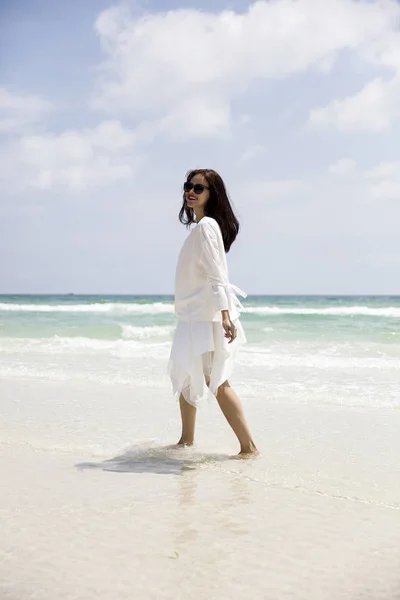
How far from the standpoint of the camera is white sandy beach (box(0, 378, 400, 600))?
2346mm

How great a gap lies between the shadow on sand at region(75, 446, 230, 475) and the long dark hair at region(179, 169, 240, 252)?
1449 mm

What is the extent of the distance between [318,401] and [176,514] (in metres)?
3.55

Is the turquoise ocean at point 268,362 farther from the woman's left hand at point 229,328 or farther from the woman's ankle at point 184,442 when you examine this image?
the woman's left hand at point 229,328

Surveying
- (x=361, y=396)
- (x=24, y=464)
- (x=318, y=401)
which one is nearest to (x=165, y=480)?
(x=24, y=464)

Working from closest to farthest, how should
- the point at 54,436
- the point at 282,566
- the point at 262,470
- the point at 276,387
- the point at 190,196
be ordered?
1. the point at 282,566
2. the point at 262,470
3. the point at 190,196
4. the point at 54,436
5. the point at 276,387

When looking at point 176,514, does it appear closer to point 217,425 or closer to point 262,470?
point 262,470

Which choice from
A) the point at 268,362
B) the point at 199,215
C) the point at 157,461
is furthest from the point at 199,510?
the point at 268,362

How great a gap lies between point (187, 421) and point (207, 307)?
89 centimetres

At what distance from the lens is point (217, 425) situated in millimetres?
5414

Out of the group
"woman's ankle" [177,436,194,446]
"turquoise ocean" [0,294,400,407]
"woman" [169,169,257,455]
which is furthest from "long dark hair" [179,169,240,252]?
"turquoise ocean" [0,294,400,407]

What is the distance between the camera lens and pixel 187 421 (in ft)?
14.8

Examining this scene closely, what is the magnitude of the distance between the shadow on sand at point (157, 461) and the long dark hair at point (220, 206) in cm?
145

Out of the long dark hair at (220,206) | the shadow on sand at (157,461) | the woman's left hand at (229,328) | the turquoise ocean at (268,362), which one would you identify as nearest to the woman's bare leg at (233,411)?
the shadow on sand at (157,461)

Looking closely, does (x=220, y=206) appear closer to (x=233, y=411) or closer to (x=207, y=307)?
(x=207, y=307)
